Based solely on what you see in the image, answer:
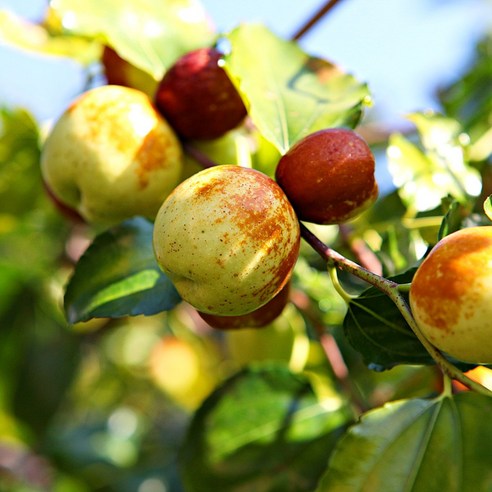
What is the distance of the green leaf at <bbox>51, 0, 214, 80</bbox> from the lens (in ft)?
3.66

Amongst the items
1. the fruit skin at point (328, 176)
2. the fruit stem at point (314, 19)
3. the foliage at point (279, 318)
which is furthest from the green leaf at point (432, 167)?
the fruit skin at point (328, 176)

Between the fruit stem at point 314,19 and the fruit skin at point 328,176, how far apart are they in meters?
0.56

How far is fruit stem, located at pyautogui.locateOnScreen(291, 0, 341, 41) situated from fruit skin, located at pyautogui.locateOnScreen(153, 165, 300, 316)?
0.66m

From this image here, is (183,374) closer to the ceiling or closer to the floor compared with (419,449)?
closer to the floor

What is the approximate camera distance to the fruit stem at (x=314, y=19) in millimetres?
1306

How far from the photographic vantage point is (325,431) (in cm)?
113

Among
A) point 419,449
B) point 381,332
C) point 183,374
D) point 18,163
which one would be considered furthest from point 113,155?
point 183,374

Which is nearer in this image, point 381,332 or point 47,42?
point 381,332

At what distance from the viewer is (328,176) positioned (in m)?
0.80

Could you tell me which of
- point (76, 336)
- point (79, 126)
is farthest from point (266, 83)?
point (76, 336)

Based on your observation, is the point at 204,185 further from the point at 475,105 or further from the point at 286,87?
the point at 475,105

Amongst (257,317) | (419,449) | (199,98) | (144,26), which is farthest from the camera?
(144,26)

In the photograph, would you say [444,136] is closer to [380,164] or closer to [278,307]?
[278,307]

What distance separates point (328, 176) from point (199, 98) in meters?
0.32
